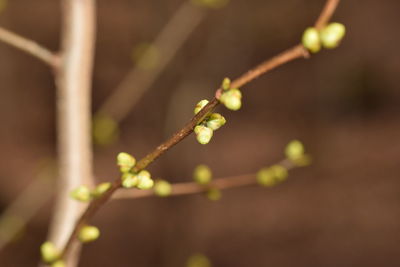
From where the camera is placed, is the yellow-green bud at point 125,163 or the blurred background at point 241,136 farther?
the blurred background at point 241,136

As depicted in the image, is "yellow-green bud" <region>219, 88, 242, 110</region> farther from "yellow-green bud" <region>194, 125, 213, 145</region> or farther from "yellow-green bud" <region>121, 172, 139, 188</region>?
"yellow-green bud" <region>121, 172, 139, 188</region>

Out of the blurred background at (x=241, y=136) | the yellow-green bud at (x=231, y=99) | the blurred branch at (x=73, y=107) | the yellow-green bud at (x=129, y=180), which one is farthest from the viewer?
the blurred background at (x=241, y=136)

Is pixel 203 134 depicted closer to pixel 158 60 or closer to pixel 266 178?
pixel 266 178

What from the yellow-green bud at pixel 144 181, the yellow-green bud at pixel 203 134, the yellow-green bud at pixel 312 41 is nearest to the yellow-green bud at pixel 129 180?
the yellow-green bud at pixel 144 181

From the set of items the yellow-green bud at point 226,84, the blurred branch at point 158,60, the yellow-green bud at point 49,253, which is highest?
the blurred branch at point 158,60

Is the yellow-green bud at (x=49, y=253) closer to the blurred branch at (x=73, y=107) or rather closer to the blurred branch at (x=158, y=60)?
the blurred branch at (x=73, y=107)

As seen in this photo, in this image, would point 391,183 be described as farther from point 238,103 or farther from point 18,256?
point 238,103

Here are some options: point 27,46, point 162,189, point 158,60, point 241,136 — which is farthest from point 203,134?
point 241,136
